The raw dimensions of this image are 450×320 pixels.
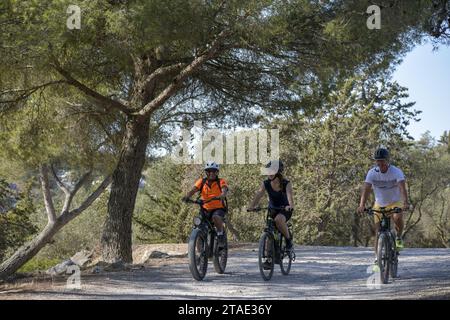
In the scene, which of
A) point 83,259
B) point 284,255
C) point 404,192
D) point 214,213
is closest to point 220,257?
point 214,213

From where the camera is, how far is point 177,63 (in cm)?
1531

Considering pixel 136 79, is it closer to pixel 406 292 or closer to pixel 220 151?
pixel 406 292

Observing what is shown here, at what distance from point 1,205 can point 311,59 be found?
15.4 meters

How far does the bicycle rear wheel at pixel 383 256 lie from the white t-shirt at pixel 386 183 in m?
0.56

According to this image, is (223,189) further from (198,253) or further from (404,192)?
(404,192)

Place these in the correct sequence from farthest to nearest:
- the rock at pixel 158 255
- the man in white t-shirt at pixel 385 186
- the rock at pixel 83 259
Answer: the rock at pixel 83 259 → the rock at pixel 158 255 → the man in white t-shirt at pixel 385 186

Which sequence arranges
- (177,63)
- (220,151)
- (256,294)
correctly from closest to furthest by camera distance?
1. (256,294)
2. (177,63)
3. (220,151)

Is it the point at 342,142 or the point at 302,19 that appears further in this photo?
the point at 342,142


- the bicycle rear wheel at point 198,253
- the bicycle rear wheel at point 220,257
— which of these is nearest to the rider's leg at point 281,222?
the bicycle rear wheel at point 220,257

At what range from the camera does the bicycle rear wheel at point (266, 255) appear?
1058 cm

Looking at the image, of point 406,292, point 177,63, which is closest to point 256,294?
point 406,292

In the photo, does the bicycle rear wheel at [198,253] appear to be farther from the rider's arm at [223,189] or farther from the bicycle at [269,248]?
the bicycle at [269,248]

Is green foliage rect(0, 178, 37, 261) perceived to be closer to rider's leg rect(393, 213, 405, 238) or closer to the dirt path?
the dirt path

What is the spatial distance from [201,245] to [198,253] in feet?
0.59
